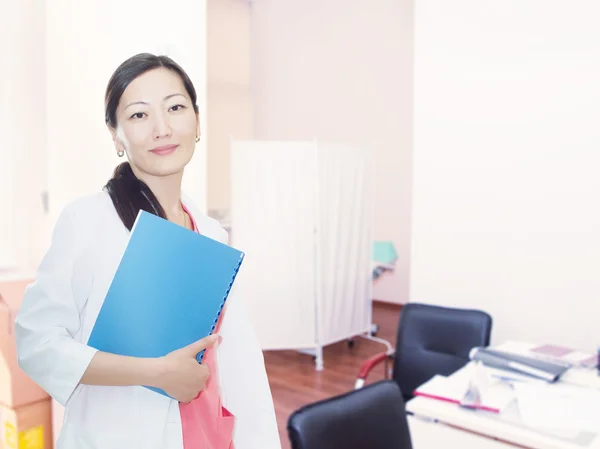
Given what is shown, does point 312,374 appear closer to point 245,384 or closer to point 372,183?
point 372,183

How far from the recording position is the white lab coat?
52 centimetres

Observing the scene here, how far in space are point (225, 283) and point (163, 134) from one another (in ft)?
0.54

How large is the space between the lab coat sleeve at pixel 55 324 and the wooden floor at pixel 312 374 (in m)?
2.45

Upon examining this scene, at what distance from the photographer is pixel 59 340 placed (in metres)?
0.52

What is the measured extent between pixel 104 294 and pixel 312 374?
3673 millimetres

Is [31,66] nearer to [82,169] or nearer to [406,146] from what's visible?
[82,169]

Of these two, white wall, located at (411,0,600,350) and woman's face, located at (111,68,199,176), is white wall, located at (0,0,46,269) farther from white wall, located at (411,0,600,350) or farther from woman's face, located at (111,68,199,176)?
white wall, located at (411,0,600,350)

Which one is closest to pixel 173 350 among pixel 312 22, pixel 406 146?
pixel 406 146

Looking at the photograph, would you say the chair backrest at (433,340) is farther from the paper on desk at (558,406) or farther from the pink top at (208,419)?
the pink top at (208,419)

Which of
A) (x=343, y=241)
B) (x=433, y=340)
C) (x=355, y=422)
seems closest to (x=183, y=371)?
(x=355, y=422)

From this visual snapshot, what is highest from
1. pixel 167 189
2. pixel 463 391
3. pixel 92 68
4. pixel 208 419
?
pixel 92 68

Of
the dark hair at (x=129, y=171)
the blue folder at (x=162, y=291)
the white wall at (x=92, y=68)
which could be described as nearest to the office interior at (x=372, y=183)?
the white wall at (x=92, y=68)

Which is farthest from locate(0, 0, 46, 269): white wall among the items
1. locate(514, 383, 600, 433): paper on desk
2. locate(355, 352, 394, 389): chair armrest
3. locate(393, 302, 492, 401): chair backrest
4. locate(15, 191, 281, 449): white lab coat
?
locate(393, 302, 492, 401): chair backrest

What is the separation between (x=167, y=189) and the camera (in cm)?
58
